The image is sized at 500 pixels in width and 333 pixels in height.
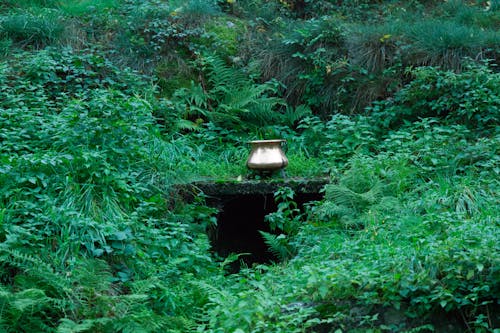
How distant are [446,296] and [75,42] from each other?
7.43 m

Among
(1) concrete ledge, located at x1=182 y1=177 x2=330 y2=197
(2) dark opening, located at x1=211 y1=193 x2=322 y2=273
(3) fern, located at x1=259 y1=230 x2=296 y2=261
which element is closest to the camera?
(3) fern, located at x1=259 y1=230 x2=296 y2=261

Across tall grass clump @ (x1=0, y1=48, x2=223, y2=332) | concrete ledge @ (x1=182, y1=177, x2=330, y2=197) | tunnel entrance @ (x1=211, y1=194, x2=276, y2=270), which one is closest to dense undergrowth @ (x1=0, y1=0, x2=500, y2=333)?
tall grass clump @ (x1=0, y1=48, x2=223, y2=332)

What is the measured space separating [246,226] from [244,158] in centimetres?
92

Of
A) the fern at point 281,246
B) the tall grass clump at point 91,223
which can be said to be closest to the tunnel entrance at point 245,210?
the tall grass clump at point 91,223

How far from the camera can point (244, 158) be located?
26.3 feet

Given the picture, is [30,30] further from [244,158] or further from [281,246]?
[281,246]

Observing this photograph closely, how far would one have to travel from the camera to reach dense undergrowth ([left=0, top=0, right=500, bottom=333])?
4.28 m

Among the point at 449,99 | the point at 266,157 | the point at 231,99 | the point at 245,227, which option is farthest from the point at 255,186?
the point at 449,99

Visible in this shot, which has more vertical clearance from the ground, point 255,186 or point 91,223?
point 91,223

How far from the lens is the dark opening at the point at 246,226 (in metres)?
7.50

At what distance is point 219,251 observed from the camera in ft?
24.5

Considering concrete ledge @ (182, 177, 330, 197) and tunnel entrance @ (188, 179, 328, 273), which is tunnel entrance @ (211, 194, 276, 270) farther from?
concrete ledge @ (182, 177, 330, 197)

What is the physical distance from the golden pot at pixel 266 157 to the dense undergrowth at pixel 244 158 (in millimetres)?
380

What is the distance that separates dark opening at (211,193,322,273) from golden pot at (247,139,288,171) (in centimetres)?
41
